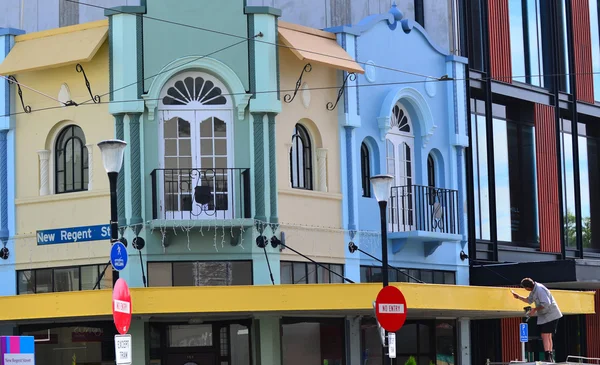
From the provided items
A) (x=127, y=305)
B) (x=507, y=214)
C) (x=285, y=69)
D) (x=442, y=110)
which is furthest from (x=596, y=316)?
(x=127, y=305)

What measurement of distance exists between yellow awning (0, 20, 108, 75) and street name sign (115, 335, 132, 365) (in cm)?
1090

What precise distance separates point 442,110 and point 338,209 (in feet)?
15.5

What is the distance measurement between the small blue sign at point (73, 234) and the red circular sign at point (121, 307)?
30.7 ft

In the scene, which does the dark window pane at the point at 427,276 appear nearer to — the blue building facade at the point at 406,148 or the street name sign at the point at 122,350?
the blue building facade at the point at 406,148

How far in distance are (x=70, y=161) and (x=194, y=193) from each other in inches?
132

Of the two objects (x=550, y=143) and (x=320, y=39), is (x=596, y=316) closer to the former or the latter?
(x=550, y=143)

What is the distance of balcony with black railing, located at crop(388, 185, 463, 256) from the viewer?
3123 cm

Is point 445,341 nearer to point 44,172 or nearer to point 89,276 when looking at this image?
point 89,276

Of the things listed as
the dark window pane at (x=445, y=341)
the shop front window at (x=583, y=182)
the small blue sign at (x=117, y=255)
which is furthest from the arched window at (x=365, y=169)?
the small blue sign at (x=117, y=255)

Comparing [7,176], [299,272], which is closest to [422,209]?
[299,272]

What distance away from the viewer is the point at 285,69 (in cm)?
2919

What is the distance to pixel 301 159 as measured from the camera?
29.8 m

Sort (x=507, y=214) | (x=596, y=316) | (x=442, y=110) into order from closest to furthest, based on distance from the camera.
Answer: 1. (x=442, y=110)
2. (x=507, y=214)
3. (x=596, y=316)

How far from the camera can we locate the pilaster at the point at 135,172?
2798 cm
